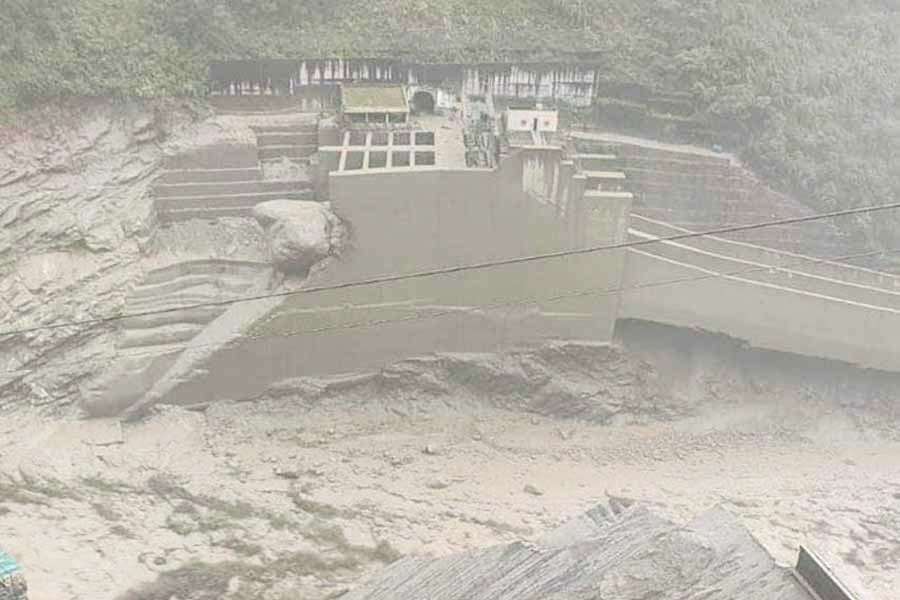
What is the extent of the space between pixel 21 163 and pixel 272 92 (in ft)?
16.8

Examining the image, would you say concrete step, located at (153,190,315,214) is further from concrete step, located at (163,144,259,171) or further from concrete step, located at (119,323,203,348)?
concrete step, located at (119,323,203,348)

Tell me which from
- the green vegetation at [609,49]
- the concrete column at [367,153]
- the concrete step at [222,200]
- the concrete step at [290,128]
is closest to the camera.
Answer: the concrete column at [367,153]

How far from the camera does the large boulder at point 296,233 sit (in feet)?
49.4

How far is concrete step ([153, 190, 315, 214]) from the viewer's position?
17062 mm

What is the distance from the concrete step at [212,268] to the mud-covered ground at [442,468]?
2389 millimetres

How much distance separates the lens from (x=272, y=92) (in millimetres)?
18516

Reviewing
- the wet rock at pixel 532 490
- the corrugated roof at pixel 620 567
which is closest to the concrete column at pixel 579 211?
the wet rock at pixel 532 490

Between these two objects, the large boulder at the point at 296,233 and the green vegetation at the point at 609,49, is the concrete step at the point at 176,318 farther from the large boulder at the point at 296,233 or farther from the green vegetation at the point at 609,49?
the green vegetation at the point at 609,49

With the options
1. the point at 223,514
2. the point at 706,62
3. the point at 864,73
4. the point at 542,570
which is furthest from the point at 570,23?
the point at 542,570

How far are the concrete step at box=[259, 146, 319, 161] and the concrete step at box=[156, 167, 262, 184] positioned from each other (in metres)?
0.54

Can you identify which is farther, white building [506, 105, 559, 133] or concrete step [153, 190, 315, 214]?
concrete step [153, 190, 315, 214]

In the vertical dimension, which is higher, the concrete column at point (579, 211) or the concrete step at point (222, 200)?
the concrete column at point (579, 211)

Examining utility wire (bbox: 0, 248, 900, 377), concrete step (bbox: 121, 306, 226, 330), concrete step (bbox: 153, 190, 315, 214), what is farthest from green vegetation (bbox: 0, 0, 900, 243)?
concrete step (bbox: 121, 306, 226, 330)

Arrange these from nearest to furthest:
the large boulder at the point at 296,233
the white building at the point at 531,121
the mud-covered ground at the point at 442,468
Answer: the mud-covered ground at the point at 442,468 → the large boulder at the point at 296,233 → the white building at the point at 531,121
